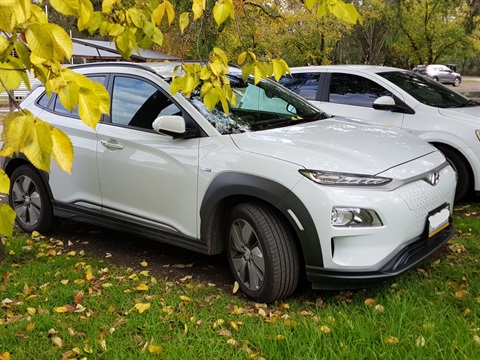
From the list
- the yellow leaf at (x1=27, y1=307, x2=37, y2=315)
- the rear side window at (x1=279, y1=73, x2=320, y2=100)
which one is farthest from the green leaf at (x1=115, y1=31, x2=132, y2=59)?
the rear side window at (x1=279, y1=73, x2=320, y2=100)

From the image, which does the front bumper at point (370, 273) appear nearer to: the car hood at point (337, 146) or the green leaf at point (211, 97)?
the car hood at point (337, 146)

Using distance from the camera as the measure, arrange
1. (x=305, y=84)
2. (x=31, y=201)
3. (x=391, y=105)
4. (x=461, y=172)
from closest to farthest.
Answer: (x=31, y=201) → (x=461, y=172) → (x=391, y=105) → (x=305, y=84)

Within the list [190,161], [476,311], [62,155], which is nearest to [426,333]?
[476,311]

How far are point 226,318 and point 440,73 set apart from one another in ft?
119

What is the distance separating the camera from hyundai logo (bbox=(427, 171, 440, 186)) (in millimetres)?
3448

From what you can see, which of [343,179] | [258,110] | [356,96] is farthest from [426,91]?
[343,179]

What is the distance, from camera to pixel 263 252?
3338 millimetres

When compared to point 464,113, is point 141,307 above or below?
below

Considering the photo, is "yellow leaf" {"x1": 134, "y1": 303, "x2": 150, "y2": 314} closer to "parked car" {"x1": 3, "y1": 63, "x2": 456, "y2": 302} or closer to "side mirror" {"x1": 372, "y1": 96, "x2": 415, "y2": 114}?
"parked car" {"x1": 3, "y1": 63, "x2": 456, "y2": 302}

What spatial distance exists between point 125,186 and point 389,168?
6.86 ft

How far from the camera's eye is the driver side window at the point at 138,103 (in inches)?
160

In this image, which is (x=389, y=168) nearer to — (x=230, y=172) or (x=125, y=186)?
(x=230, y=172)

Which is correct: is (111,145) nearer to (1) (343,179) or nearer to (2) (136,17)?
(2) (136,17)

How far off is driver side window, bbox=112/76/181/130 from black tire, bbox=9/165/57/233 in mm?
1259
